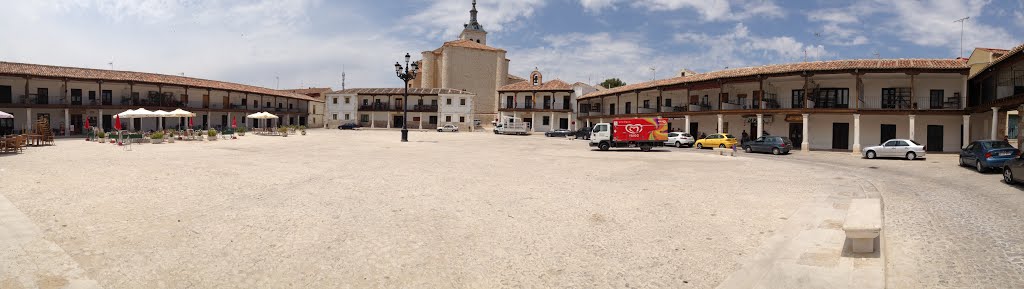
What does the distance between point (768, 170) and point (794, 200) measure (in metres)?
7.28

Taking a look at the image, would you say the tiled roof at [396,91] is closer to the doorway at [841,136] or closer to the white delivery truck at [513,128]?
the white delivery truck at [513,128]

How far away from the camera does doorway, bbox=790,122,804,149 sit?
3362 centimetres

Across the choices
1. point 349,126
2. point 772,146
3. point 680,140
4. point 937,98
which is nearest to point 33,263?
point 772,146

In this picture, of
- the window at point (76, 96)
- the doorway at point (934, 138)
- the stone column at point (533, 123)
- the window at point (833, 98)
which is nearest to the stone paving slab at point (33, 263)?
the window at point (833, 98)

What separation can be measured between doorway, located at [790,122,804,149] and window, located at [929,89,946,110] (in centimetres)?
672

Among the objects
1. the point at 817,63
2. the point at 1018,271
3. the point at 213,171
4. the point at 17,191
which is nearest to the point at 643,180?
the point at 1018,271

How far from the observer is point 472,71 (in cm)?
7525

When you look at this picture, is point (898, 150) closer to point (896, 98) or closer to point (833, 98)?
point (896, 98)

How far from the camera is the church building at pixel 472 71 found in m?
74.2

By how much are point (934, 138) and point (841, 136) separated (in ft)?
15.4

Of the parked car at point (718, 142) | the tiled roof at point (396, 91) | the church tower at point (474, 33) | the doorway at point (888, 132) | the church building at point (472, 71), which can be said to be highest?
the church tower at point (474, 33)

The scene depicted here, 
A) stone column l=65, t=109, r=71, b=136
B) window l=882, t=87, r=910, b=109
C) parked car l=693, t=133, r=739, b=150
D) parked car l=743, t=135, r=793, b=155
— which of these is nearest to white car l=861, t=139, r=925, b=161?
parked car l=743, t=135, r=793, b=155

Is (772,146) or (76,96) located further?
(76,96)

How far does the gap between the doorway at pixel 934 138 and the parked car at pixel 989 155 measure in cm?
1484
